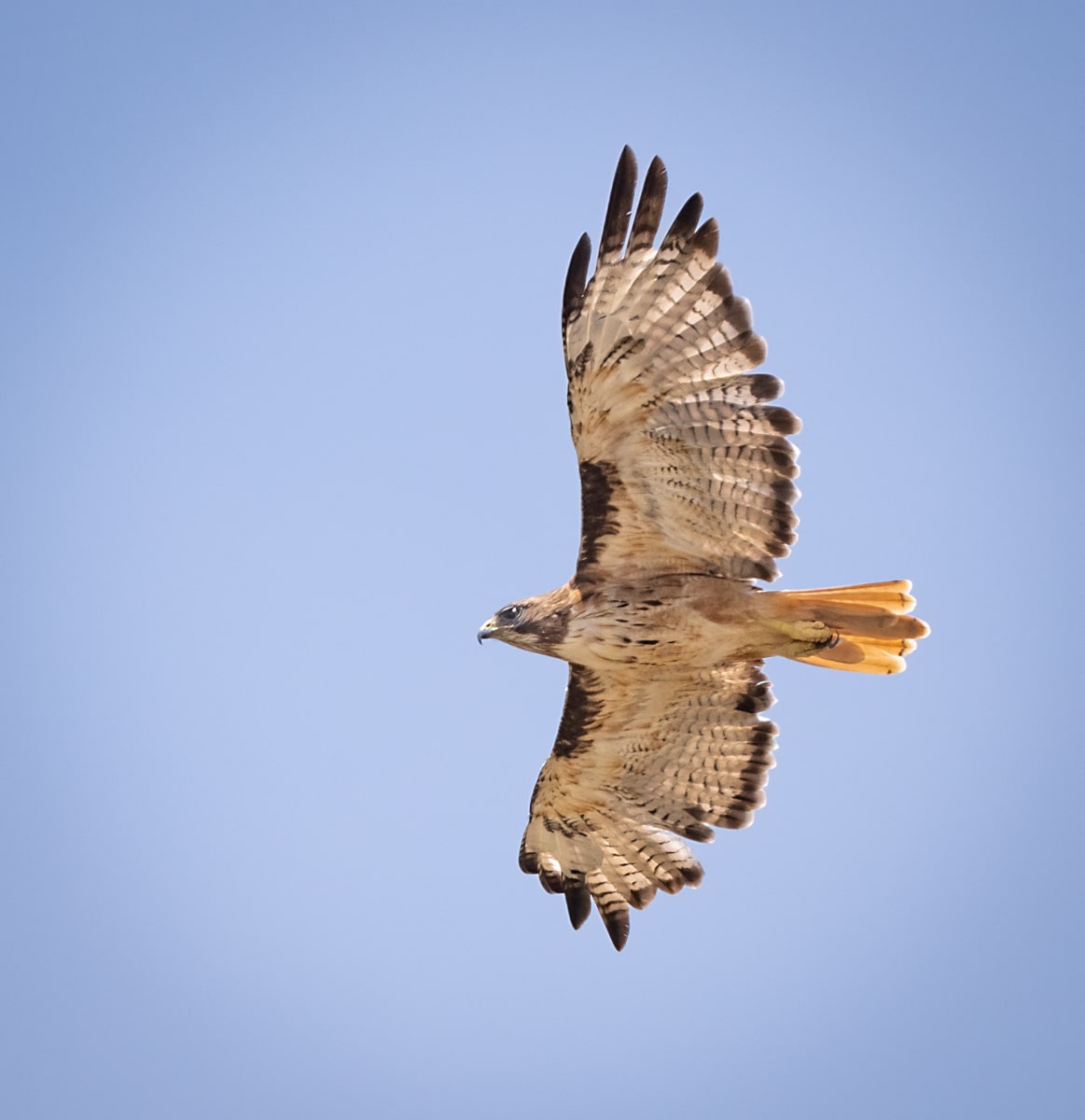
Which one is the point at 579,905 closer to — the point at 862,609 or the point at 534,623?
the point at 534,623

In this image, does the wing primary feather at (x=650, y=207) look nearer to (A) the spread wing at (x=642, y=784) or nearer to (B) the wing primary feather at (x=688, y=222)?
(B) the wing primary feather at (x=688, y=222)

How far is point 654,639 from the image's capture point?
8.38m

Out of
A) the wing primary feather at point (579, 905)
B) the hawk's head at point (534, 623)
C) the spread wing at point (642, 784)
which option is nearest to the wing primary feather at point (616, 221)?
the hawk's head at point (534, 623)

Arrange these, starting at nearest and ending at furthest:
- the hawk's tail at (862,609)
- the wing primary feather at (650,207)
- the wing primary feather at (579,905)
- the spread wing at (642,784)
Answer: the wing primary feather at (650,207)
the hawk's tail at (862,609)
the spread wing at (642,784)
the wing primary feather at (579,905)

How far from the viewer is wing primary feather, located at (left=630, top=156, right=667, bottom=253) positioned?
24.9 ft

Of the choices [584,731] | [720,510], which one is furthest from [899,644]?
[584,731]

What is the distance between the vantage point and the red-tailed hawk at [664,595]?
7699 mm

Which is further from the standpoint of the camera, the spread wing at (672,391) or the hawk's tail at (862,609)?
the hawk's tail at (862,609)

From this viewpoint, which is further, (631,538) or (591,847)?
(591,847)

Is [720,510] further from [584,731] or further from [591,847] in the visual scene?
[591,847]

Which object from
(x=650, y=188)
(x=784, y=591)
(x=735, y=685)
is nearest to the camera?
(x=650, y=188)

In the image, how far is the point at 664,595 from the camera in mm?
8297

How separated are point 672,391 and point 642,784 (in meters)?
2.66

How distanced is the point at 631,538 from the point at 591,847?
215 centimetres
